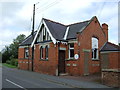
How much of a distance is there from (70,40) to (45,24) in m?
3.94

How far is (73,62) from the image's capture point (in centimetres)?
2048

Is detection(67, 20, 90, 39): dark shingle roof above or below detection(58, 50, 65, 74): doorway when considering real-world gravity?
above

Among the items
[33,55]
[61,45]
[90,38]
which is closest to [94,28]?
[90,38]

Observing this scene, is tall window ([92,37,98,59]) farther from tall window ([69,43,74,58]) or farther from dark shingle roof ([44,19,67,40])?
dark shingle roof ([44,19,67,40])

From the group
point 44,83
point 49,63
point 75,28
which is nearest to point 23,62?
point 49,63

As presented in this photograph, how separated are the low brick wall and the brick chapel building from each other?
530cm

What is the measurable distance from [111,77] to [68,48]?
8500mm

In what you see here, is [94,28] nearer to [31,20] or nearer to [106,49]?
[106,49]

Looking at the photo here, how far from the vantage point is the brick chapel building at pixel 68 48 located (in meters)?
20.6

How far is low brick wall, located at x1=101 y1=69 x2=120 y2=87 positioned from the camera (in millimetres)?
13742

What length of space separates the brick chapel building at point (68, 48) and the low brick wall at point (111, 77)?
5.30 metres

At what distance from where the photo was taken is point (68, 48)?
2175 centimetres

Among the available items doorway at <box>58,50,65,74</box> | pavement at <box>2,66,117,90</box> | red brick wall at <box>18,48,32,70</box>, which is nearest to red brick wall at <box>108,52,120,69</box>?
doorway at <box>58,50,65,74</box>

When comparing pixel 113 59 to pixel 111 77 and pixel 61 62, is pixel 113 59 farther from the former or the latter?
pixel 111 77
